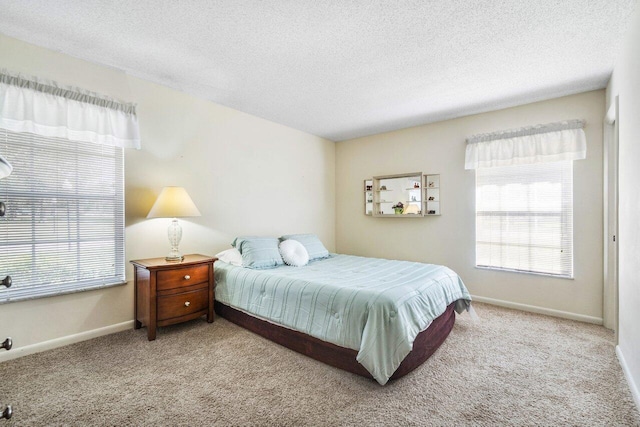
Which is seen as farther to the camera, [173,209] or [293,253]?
[293,253]

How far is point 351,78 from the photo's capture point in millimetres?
2895

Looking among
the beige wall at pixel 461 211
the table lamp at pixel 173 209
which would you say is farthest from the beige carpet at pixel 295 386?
the table lamp at pixel 173 209

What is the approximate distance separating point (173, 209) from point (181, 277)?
0.65 m

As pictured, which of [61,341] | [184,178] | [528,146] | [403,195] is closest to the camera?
[61,341]

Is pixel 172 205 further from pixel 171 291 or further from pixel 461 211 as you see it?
pixel 461 211

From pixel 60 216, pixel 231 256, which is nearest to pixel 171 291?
pixel 231 256

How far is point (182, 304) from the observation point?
Result: 2.78 meters

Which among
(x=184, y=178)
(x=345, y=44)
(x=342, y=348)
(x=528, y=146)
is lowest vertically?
(x=342, y=348)

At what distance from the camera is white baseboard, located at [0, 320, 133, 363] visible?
2257mm

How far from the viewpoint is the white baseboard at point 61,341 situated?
7.40 feet

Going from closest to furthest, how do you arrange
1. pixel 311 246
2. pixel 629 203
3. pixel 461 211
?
pixel 629 203 < pixel 311 246 < pixel 461 211

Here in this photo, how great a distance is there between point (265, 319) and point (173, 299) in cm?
88

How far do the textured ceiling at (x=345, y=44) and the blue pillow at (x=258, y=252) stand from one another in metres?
1.67

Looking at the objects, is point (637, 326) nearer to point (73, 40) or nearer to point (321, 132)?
point (321, 132)
